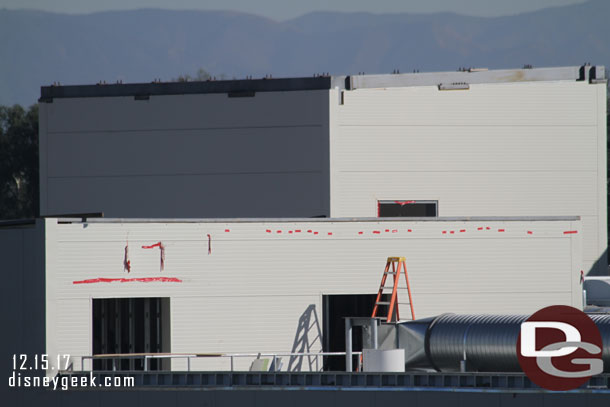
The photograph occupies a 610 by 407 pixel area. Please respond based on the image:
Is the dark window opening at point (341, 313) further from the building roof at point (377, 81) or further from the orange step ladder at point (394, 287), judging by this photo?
the building roof at point (377, 81)

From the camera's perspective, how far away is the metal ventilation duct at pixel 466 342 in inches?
704

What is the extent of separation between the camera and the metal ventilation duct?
704 inches

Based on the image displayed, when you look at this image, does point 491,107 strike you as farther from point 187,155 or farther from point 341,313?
point 341,313

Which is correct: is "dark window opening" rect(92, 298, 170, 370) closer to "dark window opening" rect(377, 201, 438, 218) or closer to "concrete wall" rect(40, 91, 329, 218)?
"concrete wall" rect(40, 91, 329, 218)

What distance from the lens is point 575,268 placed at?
23.8 m

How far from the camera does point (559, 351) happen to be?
1764 centimetres

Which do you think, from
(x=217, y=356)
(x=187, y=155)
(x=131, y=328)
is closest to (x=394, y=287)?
(x=217, y=356)

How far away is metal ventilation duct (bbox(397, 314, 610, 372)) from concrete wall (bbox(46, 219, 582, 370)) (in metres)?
4.36

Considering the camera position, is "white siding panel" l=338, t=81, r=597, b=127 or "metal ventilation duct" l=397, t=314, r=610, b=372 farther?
"white siding panel" l=338, t=81, r=597, b=127

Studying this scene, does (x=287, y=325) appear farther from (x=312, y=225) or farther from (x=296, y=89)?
(x=296, y=89)

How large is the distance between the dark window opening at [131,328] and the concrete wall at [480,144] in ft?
33.7

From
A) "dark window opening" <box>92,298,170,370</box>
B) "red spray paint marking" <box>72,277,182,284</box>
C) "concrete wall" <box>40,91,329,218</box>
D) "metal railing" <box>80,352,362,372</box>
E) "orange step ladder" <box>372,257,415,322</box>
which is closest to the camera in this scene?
"metal railing" <box>80,352,362,372</box>

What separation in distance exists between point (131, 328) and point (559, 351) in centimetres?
1077

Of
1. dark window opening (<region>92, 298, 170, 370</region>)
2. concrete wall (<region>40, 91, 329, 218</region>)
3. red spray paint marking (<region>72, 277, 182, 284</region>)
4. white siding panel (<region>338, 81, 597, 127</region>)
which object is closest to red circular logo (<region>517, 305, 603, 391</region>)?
red spray paint marking (<region>72, 277, 182, 284</region>)
